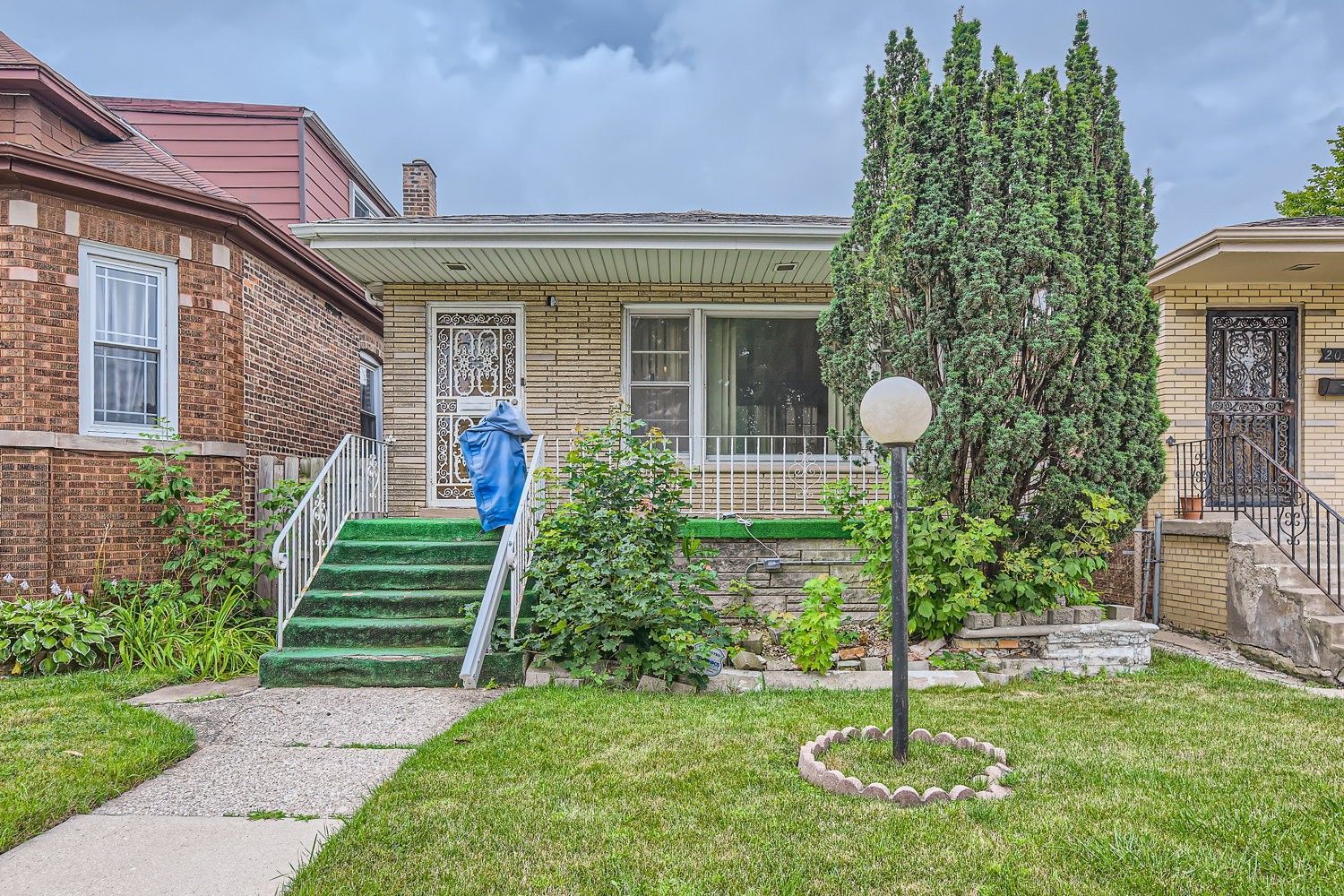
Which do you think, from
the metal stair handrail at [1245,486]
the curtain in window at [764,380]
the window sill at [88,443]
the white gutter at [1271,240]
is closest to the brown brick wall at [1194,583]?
the metal stair handrail at [1245,486]

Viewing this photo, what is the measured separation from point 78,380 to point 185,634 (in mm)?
2228

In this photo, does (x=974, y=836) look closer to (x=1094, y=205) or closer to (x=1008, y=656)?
(x=1008, y=656)

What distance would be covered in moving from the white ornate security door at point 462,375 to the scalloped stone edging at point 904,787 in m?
5.27

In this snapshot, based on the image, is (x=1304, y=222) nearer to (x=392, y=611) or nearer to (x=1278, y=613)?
(x=1278, y=613)

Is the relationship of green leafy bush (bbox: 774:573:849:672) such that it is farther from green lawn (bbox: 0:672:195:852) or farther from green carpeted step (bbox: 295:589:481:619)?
green lawn (bbox: 0:672:195:852)

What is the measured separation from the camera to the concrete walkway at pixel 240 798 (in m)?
2.57

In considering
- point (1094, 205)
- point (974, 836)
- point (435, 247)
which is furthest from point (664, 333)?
point (974, 836)

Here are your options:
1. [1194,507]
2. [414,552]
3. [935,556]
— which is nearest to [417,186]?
[414,552]

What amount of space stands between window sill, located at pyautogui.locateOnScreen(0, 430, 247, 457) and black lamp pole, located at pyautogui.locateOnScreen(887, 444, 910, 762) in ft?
19.3

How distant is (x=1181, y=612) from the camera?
7301mm

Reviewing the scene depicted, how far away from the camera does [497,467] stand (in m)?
6.27

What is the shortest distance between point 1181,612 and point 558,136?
24.3 metres

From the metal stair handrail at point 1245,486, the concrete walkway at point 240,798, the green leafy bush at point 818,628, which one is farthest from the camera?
the metal stair handrail at point 1245,486

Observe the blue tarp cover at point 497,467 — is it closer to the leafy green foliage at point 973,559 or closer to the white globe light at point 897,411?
the leafy green foliage at point 973,559
